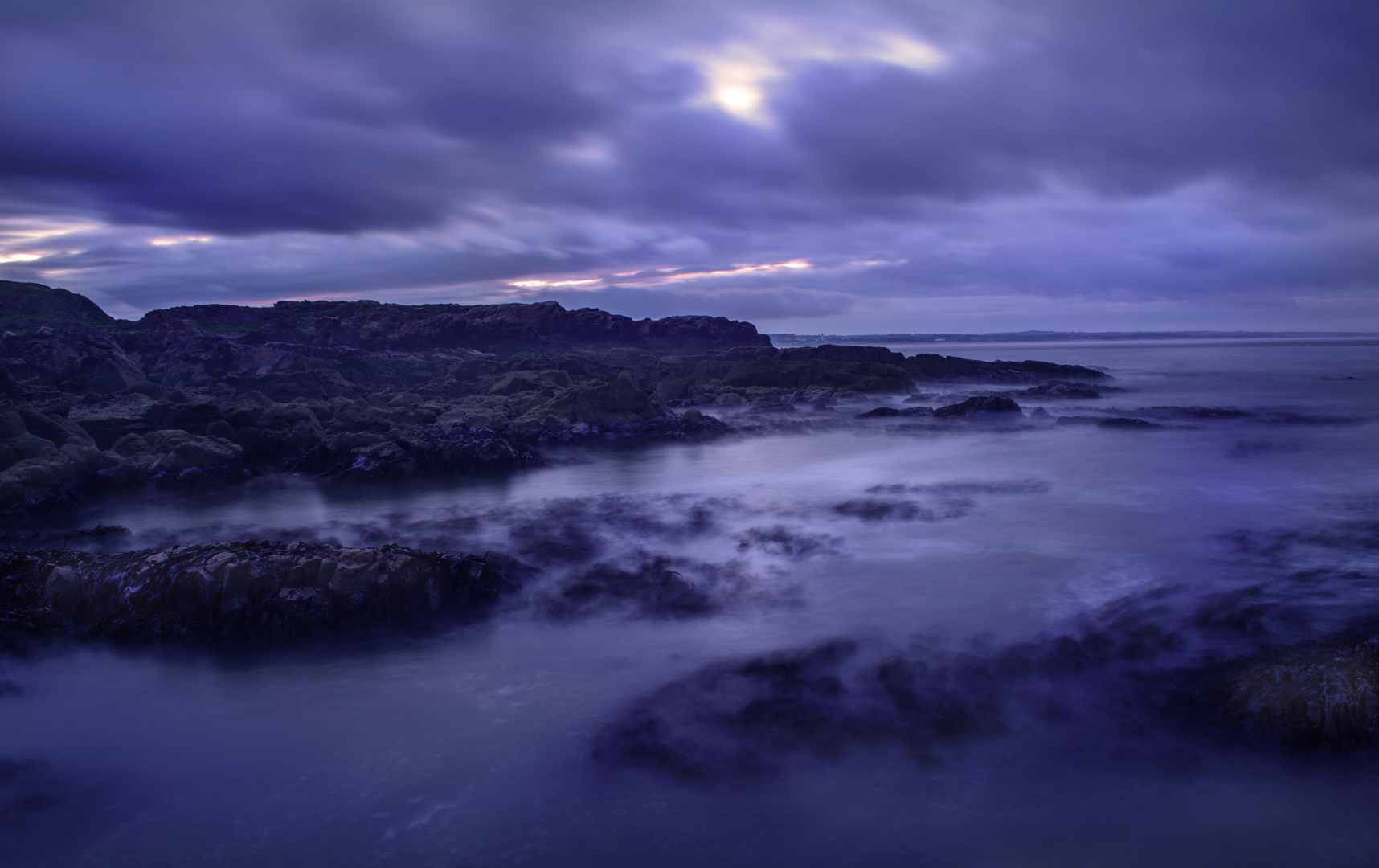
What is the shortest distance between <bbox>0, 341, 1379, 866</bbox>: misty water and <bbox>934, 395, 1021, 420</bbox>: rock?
15.9 meters

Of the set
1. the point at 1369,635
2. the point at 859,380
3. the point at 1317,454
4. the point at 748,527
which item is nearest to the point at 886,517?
the point at 748,527

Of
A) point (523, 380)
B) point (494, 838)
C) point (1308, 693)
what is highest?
point (523, 380)

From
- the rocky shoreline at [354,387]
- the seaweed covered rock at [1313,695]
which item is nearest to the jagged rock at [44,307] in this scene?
the rocky shoreline at [354,387]

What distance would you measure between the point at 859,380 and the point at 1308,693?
120 feet

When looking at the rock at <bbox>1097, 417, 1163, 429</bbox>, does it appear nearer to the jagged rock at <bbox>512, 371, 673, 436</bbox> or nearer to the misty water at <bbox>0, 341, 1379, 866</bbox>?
the misty water at <bbox>0, 341, 1379, 866</bbox>

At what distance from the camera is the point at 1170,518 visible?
1357 centimetres

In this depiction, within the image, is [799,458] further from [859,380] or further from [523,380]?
[859,380]

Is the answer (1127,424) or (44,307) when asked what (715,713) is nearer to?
(1127,424)

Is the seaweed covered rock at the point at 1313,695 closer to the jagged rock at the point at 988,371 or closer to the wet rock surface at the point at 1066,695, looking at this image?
the wet rock surface at the point at 1066,695

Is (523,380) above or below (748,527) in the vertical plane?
above

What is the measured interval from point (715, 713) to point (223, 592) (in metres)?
5.92

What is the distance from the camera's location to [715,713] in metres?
6.76

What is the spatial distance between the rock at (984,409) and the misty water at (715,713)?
15.9 m

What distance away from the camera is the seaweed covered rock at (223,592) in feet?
27.2
